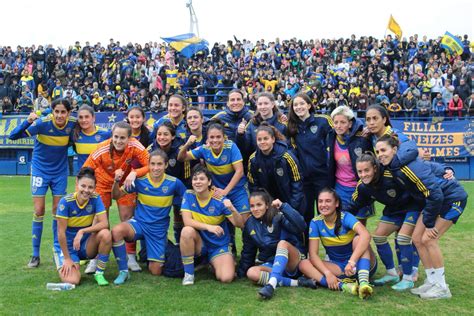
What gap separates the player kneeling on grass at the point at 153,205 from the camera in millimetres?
5789

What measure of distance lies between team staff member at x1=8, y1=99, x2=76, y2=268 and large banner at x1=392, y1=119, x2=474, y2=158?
13.5 meters

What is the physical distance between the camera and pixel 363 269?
199 inches

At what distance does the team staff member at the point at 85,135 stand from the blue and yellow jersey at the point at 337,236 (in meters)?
2.98

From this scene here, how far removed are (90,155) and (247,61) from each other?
19.4 m

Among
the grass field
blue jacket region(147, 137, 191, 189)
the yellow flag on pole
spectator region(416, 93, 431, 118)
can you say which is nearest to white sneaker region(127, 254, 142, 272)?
the grass field

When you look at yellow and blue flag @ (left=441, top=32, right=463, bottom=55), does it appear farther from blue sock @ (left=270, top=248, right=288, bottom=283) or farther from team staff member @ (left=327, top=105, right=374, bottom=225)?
blue sock @ (left=270, top=248, right=288, bottom=283)

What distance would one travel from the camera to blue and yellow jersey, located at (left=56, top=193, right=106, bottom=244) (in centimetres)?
553

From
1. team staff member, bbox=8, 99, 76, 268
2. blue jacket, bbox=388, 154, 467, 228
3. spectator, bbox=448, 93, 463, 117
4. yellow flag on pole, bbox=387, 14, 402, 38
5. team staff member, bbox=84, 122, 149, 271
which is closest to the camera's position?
blue jacket, bbox=388, 154, 467, 228

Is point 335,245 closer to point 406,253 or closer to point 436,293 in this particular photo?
point 406,253

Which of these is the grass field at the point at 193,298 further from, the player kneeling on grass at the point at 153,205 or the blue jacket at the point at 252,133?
the blue jacket at the point at 252,133

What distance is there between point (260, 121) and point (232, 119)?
51 centimetres

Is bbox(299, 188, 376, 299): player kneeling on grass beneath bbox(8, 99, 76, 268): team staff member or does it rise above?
beneath

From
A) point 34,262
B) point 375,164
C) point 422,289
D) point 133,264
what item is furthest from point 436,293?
point 34,262

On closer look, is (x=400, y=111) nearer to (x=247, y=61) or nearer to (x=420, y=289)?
(x=247, y=61)
